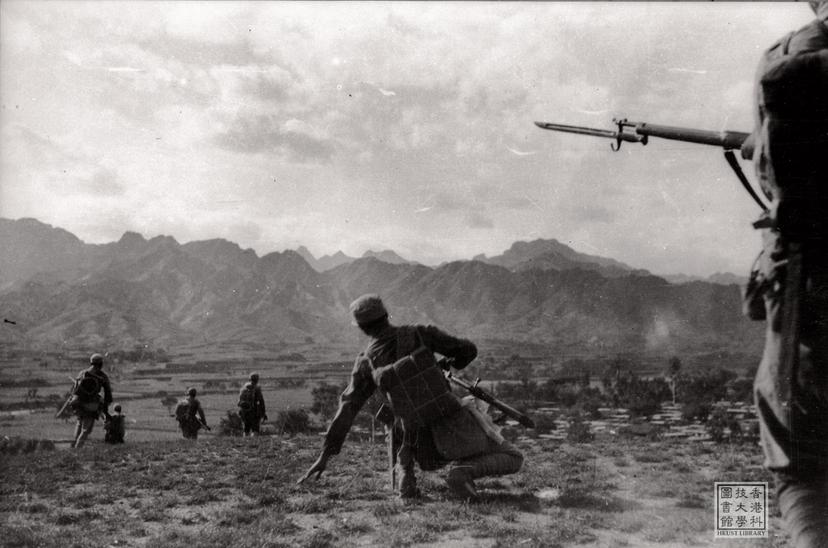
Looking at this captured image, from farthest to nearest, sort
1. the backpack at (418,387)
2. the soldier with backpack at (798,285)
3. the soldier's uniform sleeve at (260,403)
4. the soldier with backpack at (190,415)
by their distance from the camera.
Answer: the soldier with backpack at (190,415) < the soldier's uniform sleeve at (260,403) < the backpack at (418,387) < the soldier with backpack at (798,285)

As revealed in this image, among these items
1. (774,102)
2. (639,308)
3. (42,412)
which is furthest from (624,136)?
(639,308)

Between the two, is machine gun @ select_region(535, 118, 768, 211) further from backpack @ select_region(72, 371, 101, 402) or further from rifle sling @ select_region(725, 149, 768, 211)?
backpack @ select_region(72, 371, 101, 402)

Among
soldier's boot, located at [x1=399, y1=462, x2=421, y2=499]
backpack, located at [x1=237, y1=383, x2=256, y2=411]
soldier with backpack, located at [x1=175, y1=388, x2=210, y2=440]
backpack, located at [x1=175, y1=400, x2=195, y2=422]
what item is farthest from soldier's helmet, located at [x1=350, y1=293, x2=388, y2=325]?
backpack, located at [x1=175, y1=400, x2=195, y2=422]

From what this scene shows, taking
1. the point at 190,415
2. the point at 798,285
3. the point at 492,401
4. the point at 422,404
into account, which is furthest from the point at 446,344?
the point at 190,415

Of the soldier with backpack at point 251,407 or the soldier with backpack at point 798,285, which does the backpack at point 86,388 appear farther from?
the soldier with backpack at point 798,285

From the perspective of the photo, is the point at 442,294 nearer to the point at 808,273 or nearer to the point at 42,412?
the point at 42,412

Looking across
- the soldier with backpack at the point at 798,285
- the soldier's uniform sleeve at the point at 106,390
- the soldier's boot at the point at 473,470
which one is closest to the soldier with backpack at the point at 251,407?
the soldier's uniform sleeve at the point at 106,390

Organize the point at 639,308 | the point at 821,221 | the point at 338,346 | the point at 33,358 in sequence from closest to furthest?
the point at 821,221 → the point at 33,358 → the point at 338,346 → the point at 639,308
